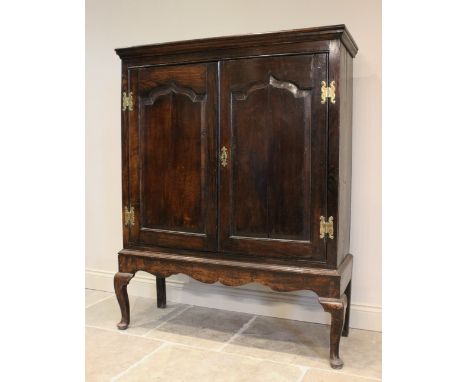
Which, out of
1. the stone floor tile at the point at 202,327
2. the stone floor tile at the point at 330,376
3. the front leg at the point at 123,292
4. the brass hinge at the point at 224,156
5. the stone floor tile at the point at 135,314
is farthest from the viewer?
the stone floor tile at the point at 135,314

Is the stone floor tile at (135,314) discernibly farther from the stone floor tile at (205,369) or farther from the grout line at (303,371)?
the grout line at (303,371)

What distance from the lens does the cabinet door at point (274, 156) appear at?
211 centimetres

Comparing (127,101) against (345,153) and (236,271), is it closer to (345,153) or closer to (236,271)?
(236,271)

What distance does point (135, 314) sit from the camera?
2.83m

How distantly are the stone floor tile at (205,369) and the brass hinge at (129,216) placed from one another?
0.69m

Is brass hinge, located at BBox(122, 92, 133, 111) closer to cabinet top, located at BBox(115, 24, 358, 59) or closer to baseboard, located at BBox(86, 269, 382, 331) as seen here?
cabinet top, located at BBox(115, 24, 358, 59)

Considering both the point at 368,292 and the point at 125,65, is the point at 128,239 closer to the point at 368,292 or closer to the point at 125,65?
the point at 125,65

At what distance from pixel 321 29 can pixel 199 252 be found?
121 centimetres

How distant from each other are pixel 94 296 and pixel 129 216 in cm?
101

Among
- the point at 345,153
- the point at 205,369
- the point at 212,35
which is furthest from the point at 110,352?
the point at 212,35

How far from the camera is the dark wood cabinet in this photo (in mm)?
2094

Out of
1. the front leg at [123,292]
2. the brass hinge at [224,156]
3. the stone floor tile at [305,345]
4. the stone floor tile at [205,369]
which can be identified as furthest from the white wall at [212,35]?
the brass hinge at [224,156]
